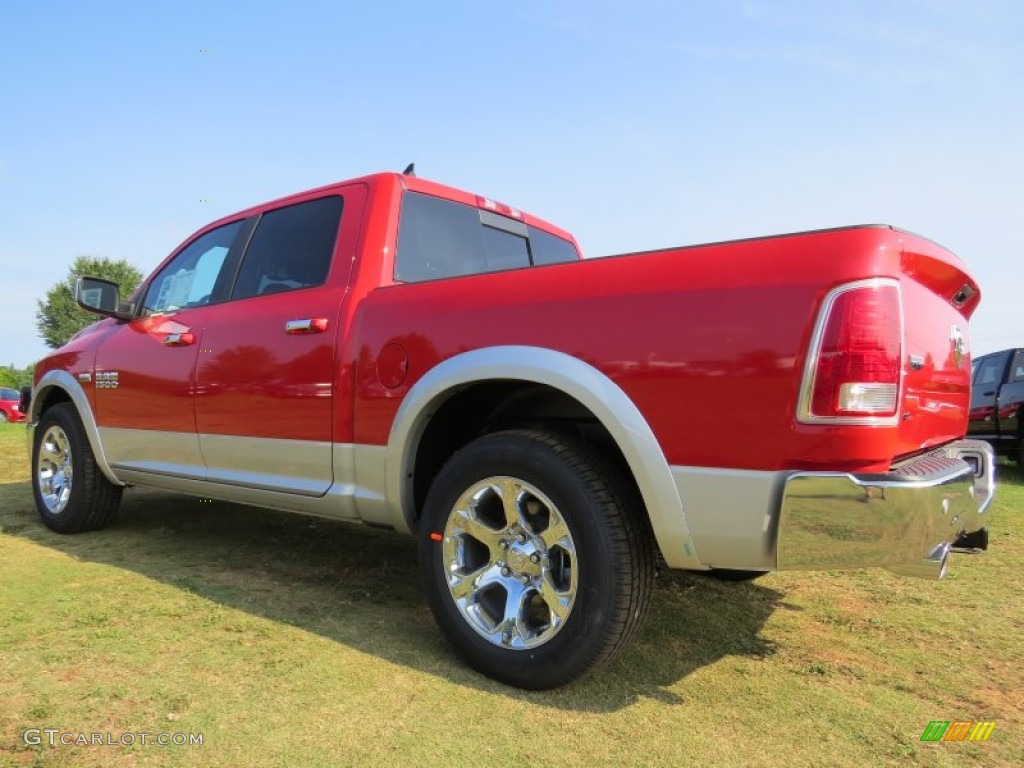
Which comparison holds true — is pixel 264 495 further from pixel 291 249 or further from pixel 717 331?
pixel 717 331

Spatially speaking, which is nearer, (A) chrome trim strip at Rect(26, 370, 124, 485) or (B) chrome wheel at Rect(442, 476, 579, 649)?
(B) chrome wheel at Rect(442, 476, 579, 649)

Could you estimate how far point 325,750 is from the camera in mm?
1944

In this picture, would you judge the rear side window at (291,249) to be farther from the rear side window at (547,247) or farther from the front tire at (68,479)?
the front tire at (68,479)

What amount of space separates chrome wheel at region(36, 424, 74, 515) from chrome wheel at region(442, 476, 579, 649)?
3222 millimetres

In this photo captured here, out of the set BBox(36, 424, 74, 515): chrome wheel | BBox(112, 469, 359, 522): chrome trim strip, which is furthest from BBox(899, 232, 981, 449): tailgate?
BBox(36, 424, 74, 515): chrome wheel

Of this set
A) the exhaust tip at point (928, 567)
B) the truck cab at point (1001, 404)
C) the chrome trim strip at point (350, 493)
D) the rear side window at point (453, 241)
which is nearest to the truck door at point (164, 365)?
the chrome trim strip at point (350, 493)

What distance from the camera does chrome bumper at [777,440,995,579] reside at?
1.78 meters

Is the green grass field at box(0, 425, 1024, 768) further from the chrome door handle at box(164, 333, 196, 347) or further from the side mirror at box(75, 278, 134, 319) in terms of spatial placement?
the side mirror at box(75, 278, 134, 319)

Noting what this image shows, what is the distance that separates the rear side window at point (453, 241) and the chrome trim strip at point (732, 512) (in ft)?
5.30

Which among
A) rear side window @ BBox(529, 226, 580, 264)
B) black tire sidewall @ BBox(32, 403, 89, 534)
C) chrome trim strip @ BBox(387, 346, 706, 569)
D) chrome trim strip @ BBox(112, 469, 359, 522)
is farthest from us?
black tire sidewall @ BBox(32, 403, 89, 534)

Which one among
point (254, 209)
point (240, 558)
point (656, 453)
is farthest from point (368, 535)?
point (656, 453)

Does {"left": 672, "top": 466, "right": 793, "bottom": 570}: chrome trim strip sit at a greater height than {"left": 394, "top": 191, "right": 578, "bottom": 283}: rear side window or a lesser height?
lesser

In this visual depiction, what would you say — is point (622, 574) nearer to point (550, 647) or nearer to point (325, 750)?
point (550, 647)

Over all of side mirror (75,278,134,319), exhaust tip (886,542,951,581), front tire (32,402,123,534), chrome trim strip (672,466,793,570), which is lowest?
front tire (32,402,123,534)
